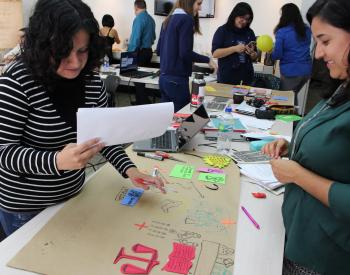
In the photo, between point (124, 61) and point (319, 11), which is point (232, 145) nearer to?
point (319, 11)

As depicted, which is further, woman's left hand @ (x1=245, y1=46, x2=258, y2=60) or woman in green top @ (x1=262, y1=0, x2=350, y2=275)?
woman's left hand @ (x1=245, y1=46, x2=258, y2=60)

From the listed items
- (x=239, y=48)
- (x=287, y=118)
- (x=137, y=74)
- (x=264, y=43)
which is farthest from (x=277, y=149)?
(x=137, y=74)

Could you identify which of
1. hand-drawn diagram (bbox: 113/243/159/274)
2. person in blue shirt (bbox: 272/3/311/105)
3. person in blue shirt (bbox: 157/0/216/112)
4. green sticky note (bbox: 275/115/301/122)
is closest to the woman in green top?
hand-drawn diagram (bbox: 113/243/159/274)

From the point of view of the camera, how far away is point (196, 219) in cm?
119

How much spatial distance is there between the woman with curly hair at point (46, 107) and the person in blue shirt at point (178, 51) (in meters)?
1.86

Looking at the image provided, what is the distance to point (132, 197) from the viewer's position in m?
1.29

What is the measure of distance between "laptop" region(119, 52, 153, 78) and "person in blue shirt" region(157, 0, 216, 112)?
100cm

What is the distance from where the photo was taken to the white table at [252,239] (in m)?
0.98

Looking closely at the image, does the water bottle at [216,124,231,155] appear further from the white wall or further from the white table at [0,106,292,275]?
the white wall

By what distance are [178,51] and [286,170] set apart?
2.21 m

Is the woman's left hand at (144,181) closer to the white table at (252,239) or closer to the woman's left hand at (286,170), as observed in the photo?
the white table at (252,239)

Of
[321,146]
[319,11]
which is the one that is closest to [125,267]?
[321,146]

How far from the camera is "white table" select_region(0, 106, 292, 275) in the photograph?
0.98m

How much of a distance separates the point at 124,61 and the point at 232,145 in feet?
8.68
